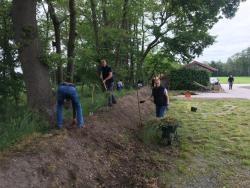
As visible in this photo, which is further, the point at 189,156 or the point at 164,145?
the point at 164,145

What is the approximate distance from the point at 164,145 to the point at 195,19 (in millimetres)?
5050

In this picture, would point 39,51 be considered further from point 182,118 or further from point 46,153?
point 182,118

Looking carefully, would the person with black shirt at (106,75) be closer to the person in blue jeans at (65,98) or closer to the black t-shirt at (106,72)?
the black t-shirt at (106,72)

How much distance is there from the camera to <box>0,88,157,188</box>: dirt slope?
5.98m

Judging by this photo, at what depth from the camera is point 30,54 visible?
948 centimetres

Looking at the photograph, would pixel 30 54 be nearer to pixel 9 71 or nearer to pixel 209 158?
pixel 9 71

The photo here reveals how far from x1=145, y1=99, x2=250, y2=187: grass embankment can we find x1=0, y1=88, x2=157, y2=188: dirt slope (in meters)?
0.58

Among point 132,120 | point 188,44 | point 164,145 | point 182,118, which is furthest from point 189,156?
point 188,44

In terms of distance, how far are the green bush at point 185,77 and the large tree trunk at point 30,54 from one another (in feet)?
125

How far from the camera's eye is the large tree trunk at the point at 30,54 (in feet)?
30.7

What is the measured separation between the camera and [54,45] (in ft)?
39.7

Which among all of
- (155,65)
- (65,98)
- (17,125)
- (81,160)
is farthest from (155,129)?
(155,65)

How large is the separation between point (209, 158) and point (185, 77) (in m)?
38.1

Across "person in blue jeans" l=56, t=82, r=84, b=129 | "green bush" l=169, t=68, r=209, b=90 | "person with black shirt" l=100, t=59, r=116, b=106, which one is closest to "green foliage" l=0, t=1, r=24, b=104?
"person in blue jeans" l=56, t=82, r=84, b=129
